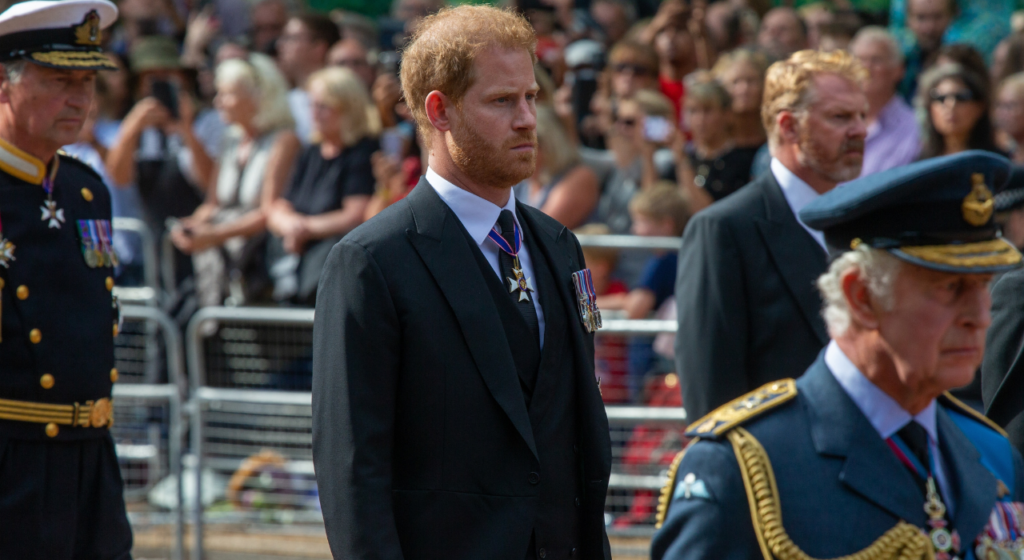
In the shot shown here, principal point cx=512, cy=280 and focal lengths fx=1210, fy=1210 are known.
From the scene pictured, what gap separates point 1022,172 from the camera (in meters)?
4.96

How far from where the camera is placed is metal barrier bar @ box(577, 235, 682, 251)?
242 inches

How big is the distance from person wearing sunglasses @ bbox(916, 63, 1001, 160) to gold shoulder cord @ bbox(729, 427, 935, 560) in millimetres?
4624

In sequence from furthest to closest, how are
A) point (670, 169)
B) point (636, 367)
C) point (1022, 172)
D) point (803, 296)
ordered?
point (670, 169)
point (636, 367)
point (1022, 172)
point (803, 296)

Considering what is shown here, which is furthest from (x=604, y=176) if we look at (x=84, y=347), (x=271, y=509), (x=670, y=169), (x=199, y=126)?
(x=84, y=347)

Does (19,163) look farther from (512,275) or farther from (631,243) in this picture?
(631,243)

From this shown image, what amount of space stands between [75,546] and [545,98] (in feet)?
14.1

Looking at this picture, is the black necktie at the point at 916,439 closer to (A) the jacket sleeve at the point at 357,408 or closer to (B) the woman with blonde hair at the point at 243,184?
(A) the jacket sleeve at the point at 357,408

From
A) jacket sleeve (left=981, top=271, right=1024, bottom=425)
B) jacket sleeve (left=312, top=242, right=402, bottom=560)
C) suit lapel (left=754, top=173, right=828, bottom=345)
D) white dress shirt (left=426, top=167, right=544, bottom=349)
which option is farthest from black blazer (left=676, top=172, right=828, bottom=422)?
jacket sleeve (left=312, top=242, right=402, bottom=560)

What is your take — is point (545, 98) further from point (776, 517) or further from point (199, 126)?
point (776, 517)

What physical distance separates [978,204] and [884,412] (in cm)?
42

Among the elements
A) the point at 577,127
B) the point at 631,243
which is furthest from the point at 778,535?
the point at 577,127

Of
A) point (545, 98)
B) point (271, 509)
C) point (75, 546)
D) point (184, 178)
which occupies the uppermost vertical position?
point (545, 98)

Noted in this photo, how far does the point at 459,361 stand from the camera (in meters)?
2.92

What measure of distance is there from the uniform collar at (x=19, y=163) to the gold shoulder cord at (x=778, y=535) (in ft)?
9.29
